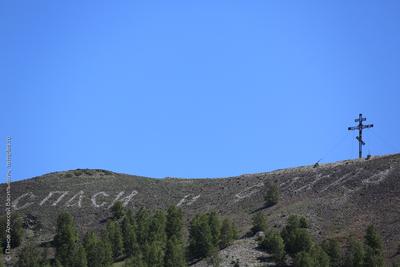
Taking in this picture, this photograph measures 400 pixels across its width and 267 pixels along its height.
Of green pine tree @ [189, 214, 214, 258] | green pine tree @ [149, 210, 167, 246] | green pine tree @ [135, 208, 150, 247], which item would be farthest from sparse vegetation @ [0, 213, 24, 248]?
green pine tree @ [189, 214, 214, 258]

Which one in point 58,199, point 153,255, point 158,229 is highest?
point 58,199

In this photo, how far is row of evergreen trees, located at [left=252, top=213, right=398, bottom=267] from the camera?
261ft

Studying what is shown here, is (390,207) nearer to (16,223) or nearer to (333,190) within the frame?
(333,190)

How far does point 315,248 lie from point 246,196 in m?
36.3

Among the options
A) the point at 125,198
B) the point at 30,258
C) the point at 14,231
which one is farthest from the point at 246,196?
the point at 30,258

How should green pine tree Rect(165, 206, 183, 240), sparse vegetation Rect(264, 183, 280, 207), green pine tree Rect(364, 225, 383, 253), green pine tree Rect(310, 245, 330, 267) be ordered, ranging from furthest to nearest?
sparse vegetation Rect(264, 183, 280, 207), green pine tree Rect(165, 206, 183, 240), green pine tree Rect(364, 225, 383, 253), green pine tree Rect(310, 245, 330, 267)

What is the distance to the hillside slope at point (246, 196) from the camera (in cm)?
9994

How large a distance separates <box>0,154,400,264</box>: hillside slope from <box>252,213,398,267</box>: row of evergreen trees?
9.79 ft

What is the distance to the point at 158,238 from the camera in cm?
9369

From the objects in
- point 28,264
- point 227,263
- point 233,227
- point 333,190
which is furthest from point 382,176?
point 28,264

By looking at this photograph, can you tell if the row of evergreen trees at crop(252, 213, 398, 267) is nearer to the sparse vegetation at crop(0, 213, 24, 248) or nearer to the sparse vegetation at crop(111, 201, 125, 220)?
the sparse vegetation at crop(111, 201, 125, 220)

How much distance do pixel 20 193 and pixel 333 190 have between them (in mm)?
Answer: 52781

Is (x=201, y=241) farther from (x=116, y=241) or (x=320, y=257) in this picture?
(x=320, y=257)

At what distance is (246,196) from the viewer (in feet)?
392
